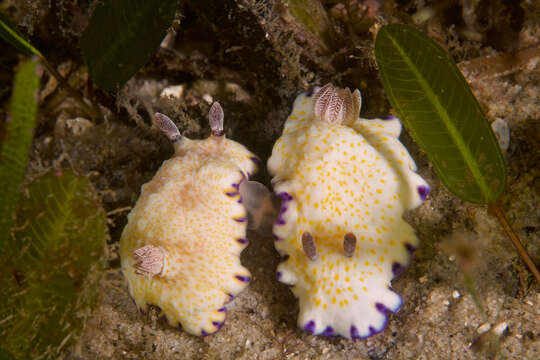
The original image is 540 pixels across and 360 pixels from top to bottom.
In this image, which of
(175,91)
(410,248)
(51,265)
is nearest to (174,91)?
(175,91)

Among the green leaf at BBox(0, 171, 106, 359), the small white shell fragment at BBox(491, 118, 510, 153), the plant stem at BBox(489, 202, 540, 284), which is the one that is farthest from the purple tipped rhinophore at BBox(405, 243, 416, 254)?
the green leaf at BBox(0, 171, 106, 359)

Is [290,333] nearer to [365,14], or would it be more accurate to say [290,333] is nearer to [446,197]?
[446,197]

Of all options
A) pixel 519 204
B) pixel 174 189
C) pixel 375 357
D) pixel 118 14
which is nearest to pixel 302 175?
pixel 174 189

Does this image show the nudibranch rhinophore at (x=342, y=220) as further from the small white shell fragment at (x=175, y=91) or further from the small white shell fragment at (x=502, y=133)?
the small white shell fragment at (x=175, y=91)

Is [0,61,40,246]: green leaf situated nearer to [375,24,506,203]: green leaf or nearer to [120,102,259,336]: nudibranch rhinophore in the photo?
[120,102,259,336]: nudibranch rhinophore

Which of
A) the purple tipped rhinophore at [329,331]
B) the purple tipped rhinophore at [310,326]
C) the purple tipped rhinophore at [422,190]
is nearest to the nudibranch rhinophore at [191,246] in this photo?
the purple tipped rhinophore at [310,326]

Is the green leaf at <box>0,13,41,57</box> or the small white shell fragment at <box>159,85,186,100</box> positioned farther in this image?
the small white shell fragment at <box>159,85,186,100</box>

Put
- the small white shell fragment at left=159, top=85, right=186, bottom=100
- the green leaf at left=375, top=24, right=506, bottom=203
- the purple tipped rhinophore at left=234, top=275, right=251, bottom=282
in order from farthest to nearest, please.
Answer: the small white shell fragment at left=159, top=85, right=186, bottom=100 → the purple tipped rhinophore at left=234, top=275, right=251, bottom=282 → the green leaf at left=375, top=24, right=506, bottom=203
